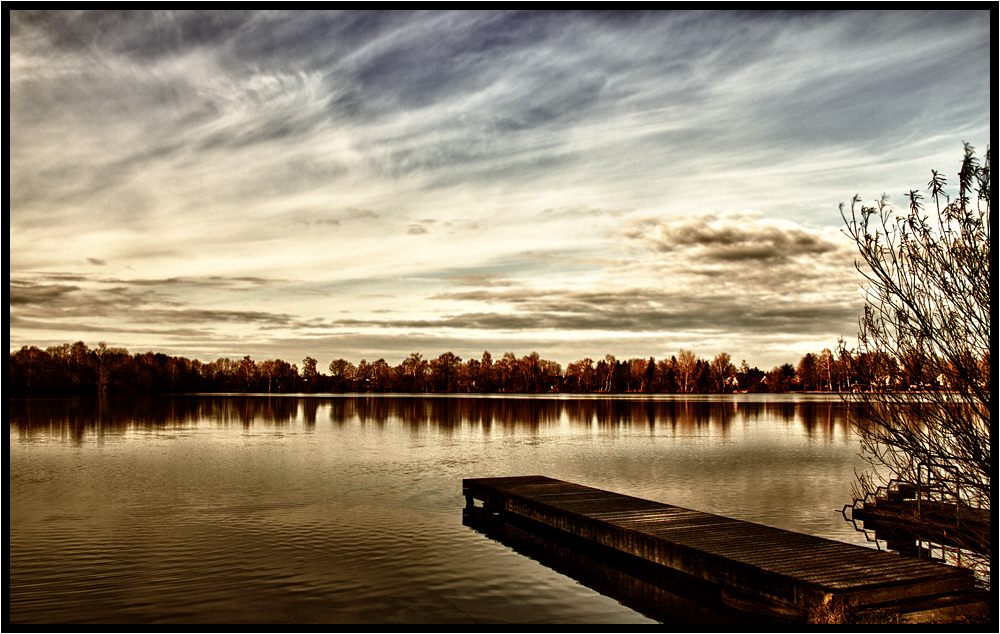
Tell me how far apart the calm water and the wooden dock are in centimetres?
120

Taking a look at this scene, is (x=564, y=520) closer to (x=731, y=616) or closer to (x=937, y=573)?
(x=731, y=616)

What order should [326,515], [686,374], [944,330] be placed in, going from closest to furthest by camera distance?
[944,330], [326,515], [686,374]

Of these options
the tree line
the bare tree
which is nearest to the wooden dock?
the bare tree

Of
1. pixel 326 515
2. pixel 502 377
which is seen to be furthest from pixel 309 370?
pixel 326 515

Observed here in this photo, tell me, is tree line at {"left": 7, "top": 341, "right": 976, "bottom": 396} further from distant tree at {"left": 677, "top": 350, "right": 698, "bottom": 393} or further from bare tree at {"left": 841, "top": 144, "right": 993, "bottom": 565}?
bare tree at {"left": 841, "top": 144, "right": 993, "bottom": 565}

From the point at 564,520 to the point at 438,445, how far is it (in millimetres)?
20924

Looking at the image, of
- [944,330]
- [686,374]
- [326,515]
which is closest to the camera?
[944,330]

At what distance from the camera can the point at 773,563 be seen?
998 cm

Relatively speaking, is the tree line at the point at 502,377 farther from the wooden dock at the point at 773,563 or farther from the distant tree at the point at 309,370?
the wooden dock at the point at 773,563

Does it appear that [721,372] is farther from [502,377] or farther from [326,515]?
[326,515]

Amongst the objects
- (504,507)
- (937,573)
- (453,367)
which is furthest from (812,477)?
(453,367)

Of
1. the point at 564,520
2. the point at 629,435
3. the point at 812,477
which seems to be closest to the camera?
the point at 564,520

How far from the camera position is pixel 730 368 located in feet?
574

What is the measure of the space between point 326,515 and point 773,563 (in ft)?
34.9
